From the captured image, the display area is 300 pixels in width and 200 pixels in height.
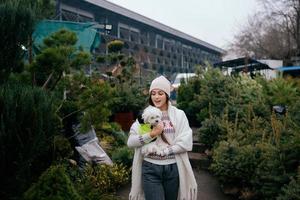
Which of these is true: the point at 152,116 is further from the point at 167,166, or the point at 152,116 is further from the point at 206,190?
the point at 206,190

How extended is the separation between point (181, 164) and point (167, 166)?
5.7 inches

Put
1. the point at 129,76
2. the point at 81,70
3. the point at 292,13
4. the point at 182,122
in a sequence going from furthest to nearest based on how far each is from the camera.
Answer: the point at 292,13 < the point at 129,76 < the point at 81,70 < the point at 182,122

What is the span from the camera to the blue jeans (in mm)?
3855

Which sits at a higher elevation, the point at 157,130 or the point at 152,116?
the point at 152,116

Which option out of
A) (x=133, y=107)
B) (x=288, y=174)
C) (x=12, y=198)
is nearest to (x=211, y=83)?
(x=133, y=107)

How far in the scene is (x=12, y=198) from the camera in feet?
13.1

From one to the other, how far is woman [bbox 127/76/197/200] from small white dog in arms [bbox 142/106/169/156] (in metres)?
0.03

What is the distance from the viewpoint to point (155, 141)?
12.9 ft

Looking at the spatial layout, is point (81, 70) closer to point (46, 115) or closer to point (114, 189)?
point (114, 189)

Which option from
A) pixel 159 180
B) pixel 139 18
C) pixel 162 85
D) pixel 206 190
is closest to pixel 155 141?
pixel 159 180

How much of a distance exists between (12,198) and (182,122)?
1.87m

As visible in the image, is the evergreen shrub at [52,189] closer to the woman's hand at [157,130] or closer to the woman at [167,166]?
the woman at [167,166]

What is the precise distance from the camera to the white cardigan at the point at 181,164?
391 centimetres

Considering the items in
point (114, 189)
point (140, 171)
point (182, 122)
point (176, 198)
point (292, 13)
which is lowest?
point (114, 189)
